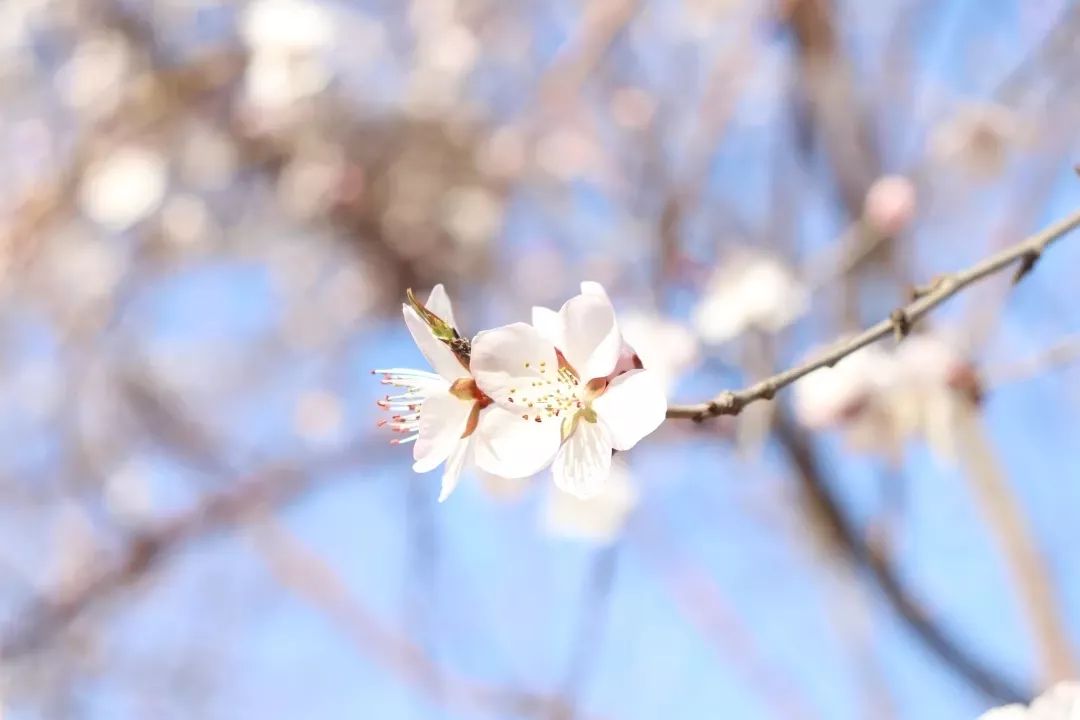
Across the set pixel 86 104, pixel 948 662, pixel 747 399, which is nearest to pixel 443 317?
pixel 747 399

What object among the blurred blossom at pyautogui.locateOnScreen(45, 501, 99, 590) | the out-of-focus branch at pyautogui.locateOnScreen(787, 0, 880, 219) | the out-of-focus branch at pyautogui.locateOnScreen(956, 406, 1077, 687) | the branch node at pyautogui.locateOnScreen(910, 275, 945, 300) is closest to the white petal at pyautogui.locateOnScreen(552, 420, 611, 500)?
the branch node at pyautogui.locateOnScreen(910, 275, 945, 300)

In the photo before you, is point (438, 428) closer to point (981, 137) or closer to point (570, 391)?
point (570, 391)

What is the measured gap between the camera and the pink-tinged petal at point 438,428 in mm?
483

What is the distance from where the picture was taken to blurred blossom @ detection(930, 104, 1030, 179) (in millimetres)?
1401

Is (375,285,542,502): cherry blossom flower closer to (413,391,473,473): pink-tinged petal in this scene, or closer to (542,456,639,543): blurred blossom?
(413,391,473,473): pink-tinged petal

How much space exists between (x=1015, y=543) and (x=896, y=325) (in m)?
1.16

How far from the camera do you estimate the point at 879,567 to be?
1257mm

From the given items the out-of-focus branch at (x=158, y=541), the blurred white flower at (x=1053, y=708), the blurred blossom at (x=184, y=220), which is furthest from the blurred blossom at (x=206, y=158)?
the blurred white flower at (x=1053, y=708)

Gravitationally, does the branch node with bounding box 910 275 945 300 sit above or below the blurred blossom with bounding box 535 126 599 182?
below

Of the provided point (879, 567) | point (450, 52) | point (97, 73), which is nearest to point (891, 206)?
point (879, 567)

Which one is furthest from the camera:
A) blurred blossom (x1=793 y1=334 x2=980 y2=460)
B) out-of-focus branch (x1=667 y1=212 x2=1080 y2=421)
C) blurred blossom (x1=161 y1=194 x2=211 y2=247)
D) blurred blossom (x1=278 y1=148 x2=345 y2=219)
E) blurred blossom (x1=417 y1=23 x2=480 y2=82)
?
blurred blossom (x1=417 y1=23 x2=480 y2=82)

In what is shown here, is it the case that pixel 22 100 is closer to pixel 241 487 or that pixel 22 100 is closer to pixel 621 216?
pixel 241 487

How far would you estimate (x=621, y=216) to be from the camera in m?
1.95

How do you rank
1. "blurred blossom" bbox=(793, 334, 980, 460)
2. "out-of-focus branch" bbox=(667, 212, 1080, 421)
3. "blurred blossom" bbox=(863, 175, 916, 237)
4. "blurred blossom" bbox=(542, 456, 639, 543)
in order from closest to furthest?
"out-of-focus branch" bbox=(667, 212, 1080, 421), "blurred blossom" bbox=(793, 334, 980, 460), "blurred blossom" bbox=(863, 175, 916, 237), "blurred blossom" bbox=(542, 456, 639, 543)
